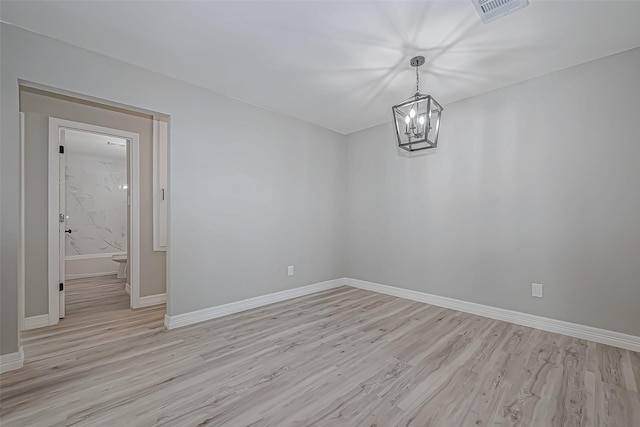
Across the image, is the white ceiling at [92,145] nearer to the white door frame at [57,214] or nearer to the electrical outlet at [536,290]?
the white door frame at [57,214]

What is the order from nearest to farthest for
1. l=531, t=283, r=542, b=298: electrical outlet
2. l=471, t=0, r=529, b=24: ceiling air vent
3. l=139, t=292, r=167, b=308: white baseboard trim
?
1. l=471, t=0, r=529, b=24: ceiling air vent
2. l=531, t=283, r=542, b=298: electrical outlet
3. l=139, t=292, r=167, b=308: white baseboard trim

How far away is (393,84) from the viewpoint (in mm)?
3176

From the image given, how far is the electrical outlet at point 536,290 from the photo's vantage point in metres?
2.97

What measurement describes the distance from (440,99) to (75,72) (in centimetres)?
381

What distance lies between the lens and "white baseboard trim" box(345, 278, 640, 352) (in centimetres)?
254

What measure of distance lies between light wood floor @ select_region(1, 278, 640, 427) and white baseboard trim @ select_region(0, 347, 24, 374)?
8 centimetres

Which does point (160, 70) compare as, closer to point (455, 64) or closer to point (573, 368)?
point (455, 64)

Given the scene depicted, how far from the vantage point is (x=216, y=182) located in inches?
132

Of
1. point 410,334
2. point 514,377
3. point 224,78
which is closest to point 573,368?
point 514,377

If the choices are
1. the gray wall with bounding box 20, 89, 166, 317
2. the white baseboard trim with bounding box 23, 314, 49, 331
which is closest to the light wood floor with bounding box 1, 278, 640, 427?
the white baseboard trim with bounding box 23, 314, 49, 331

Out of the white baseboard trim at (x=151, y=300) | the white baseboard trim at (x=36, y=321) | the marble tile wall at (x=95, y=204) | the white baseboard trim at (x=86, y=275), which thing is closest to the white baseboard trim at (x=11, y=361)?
the white baseboard trim at (x=36, y=321)

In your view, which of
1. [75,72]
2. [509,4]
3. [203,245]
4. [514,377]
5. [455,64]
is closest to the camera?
[509,4]

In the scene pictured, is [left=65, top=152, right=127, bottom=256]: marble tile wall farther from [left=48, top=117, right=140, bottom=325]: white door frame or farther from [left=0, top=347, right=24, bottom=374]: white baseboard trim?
[left=0, top=347, right=24, bottom=374]: white baseboard trim

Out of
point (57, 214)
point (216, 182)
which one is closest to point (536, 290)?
point (216, 182)
